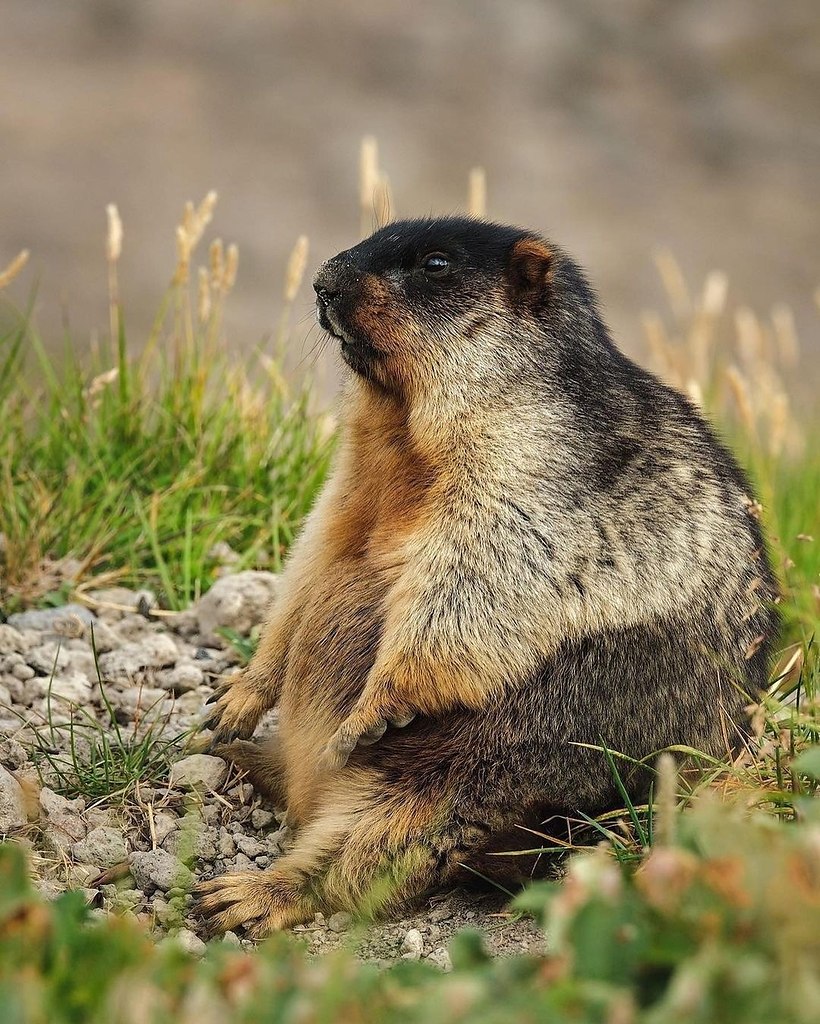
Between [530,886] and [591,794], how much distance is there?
1.29 m

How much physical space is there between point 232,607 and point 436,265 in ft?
4.95

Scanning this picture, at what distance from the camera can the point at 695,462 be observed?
4254 millimetres

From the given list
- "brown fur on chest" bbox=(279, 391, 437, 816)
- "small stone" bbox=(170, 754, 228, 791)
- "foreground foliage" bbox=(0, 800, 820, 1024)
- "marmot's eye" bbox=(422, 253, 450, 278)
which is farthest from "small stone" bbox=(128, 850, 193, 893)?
"marmot's eye" bbox=(422, 253, 450, 278)

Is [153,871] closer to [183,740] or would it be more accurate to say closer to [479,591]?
[183,740]

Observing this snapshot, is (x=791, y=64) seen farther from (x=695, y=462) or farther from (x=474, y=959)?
(x=474, y=959)

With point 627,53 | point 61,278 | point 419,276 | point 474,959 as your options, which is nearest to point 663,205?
point 627,53

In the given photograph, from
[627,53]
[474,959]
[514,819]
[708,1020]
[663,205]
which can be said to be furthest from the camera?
[627,53]

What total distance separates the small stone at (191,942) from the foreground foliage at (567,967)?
3.90 feet

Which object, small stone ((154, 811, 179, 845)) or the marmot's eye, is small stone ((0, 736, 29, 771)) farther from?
the marmot's eye

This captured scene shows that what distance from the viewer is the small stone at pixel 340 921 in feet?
12.6

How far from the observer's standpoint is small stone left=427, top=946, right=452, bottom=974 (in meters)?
3.52

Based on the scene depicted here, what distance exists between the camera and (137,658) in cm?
480

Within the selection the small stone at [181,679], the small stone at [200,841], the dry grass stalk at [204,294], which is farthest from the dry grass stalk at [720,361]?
the small stone at [200,841]

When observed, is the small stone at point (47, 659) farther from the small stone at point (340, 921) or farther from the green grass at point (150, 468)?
the small stone at point (340, 921)
